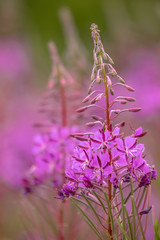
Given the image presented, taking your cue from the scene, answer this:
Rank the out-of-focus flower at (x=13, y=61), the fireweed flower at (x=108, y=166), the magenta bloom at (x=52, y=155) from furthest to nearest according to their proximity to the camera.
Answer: the out-of-focus flower at (x=13, y=61) → the magenta bloom at (x=52, y=155) → the fireweed flower at (x=108, y=166)

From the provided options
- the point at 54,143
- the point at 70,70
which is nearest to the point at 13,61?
the point at 70,70

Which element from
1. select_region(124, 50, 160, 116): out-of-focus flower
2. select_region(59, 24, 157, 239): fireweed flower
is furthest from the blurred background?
select_region(59, 24, 157, 239): fireweed flower

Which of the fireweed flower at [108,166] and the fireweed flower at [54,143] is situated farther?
the fireweed flower at [54,143]

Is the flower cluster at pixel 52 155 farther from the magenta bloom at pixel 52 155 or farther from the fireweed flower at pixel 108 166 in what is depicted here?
the fireweed flower at pixel 108 166

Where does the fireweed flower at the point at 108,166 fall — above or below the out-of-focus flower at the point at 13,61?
below

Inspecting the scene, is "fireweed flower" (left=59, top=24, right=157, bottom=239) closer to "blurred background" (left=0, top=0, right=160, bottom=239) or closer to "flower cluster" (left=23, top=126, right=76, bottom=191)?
"flower cluster" (left=23, top=126, right=76, bottom=191)

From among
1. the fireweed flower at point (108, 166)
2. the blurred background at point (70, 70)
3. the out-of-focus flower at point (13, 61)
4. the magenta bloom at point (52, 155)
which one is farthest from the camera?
the out-of-focus flower at point (13, 61)

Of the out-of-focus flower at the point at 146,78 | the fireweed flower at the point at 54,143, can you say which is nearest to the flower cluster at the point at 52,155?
the fireweed flower at the point at 54,143
